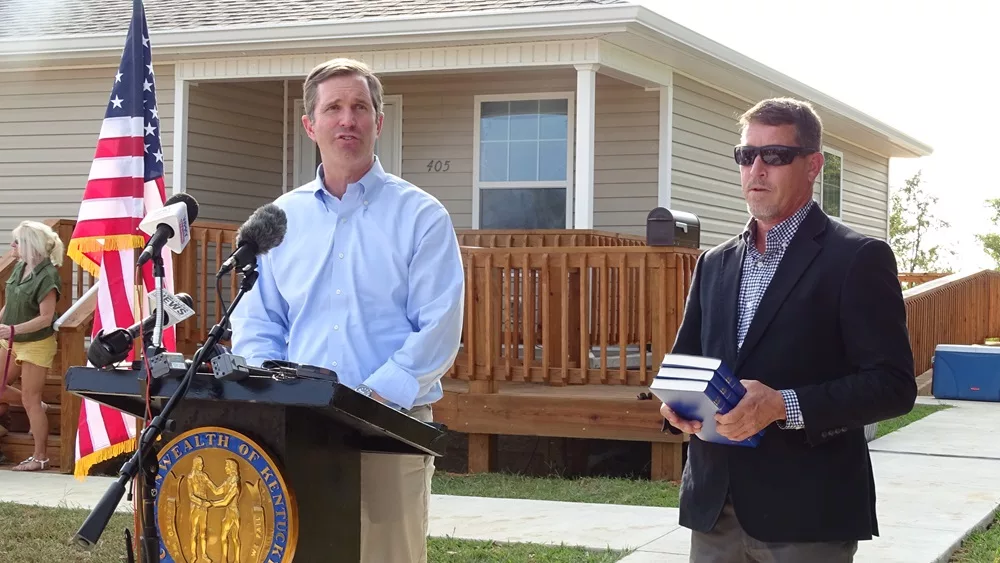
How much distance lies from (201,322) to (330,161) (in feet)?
27.1

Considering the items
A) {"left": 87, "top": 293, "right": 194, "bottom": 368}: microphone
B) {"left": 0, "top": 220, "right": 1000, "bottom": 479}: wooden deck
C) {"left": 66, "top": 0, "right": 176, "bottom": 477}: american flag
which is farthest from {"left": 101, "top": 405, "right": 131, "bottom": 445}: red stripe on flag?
{"left": 87, "top": 293, "right": 194, "bottom": 368}: microphone

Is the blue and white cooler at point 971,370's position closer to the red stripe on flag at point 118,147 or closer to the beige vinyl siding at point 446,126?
the beige vinyl siding at point 446,126

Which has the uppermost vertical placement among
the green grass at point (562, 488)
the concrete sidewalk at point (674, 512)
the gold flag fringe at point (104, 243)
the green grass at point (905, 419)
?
the gold flag fringe at point (104, 243)

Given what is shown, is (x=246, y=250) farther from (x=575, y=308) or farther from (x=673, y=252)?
(x=575, y=308)

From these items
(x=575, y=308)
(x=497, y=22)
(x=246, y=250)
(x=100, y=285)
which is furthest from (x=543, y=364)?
(x=246, y=250)

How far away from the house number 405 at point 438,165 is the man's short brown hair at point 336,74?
35.0 feet

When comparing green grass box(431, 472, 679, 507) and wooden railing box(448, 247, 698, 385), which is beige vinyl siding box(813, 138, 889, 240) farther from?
green grass box(431, 472, 679, 507)

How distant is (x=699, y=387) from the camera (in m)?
2.75

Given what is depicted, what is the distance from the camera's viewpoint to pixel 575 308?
1023cm

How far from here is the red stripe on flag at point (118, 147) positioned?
775 centimetres

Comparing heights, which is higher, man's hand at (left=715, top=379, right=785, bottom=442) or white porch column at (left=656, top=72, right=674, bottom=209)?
white porch column at (left=656, top=72, right=674, bottom=209)

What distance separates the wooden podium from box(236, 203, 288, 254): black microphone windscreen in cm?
32

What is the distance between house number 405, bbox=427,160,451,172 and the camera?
46.3ft

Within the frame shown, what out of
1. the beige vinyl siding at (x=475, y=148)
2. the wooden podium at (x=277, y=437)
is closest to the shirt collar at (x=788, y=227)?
the wooden podium at (x=277, y=437)
